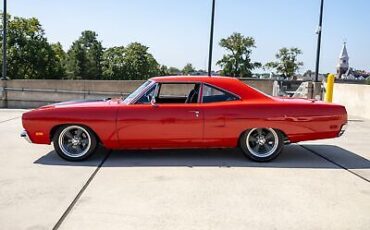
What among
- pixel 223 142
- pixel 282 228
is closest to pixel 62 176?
pixel 223 142

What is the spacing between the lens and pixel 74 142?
609 cm

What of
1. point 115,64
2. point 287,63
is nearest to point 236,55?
point 287,63

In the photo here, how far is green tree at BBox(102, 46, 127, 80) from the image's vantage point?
71562mm

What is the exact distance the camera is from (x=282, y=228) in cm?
361

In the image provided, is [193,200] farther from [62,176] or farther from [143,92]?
[143,92]

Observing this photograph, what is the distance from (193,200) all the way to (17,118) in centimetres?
820

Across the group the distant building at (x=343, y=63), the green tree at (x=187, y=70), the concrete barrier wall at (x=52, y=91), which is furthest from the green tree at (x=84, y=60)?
the concrete barrier wall at (x=52, y=91)

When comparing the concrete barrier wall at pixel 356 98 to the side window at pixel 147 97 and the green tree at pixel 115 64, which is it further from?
the green tree at pixel 115 64

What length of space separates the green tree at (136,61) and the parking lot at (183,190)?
2561 inches

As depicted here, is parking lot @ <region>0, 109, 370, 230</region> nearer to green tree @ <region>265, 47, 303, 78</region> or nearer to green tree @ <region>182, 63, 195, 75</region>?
green tree @ <region>182, 63, 195, 75</region>

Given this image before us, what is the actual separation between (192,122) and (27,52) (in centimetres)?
4261

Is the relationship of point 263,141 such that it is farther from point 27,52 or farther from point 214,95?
point 27,52

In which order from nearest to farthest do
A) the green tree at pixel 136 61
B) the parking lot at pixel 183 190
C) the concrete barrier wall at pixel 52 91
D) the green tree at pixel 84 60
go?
1. the parking lot at pixel 183 190
2. the concrete barrier wall at pixel 52 91
3. the green tree at pixel 136 61
4. the green tree at pixel 84 60

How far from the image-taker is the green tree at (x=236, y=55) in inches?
1905
